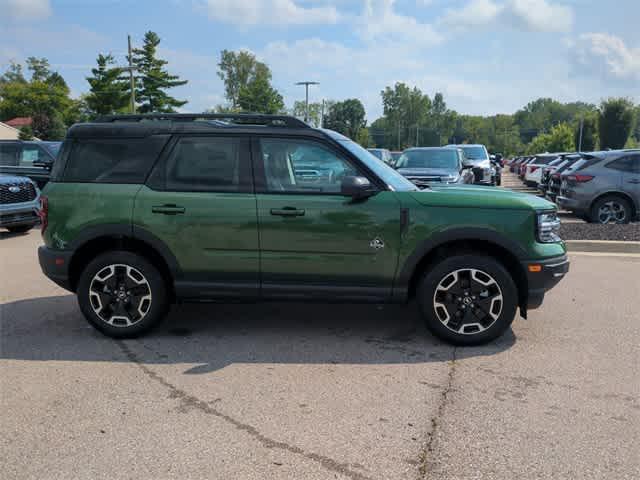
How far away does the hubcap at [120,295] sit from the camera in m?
4.84

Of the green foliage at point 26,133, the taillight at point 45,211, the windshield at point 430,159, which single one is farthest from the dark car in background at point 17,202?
the green foliage at point 26,133

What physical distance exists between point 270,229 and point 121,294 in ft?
4.86

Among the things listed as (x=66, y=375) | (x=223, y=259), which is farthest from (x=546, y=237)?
(x=66, y=375)

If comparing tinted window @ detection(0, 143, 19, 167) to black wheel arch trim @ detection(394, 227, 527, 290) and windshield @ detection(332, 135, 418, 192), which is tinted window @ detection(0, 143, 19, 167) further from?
black wheel arch trim @ detection(394, 227, 527, 290)

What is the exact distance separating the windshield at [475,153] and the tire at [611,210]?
26.2 feet

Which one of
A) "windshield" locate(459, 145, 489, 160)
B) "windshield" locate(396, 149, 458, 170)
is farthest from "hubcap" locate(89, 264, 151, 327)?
"windshield" locate(459, 145, 489, 160)

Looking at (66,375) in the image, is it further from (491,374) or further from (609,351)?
(609,351)

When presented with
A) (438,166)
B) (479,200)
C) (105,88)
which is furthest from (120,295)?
(105,88)

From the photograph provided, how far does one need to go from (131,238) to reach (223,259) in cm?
85

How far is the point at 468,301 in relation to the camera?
4.60 metres

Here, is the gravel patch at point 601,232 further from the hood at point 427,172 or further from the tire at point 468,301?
the tire at point 468,301

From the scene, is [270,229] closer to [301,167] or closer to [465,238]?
[301,167]

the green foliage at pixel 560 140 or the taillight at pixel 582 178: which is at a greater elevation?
the green foliage at pixel 560 140

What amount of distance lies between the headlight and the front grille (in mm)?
9949
